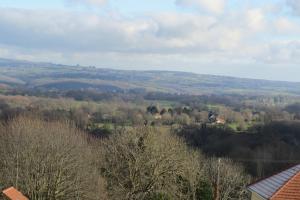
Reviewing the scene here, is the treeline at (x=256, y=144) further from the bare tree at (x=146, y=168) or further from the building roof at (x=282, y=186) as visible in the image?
the building roof at (x=282, y=186)

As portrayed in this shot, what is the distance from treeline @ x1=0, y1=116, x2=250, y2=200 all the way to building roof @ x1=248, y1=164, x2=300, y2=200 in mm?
8658

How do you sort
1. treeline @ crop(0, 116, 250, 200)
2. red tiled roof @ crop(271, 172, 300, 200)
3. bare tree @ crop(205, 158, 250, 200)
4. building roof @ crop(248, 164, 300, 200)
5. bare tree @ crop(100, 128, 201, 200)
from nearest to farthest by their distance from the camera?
red tiled roof @ crop(271, 172, 300, 200) < building roof @ crop(248, 164, 300, 200) < treeline @ crop(0, 116, 250, 200) < bare tree @ crop(100, 128, 201, 200) < bare tree @ crop(205, 158, 250, 200)

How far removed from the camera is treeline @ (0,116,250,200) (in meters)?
31.5

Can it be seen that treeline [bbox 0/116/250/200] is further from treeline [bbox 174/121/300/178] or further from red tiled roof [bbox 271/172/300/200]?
treeline [bbox 174/121/300/178]

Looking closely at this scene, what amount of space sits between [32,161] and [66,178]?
8.56ft

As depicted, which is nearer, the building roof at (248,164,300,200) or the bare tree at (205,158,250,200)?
the building roof at (248,164,300,200)

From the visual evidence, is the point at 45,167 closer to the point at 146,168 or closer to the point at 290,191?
the point at 146,168

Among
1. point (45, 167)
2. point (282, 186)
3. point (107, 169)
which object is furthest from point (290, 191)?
point (107, 169)

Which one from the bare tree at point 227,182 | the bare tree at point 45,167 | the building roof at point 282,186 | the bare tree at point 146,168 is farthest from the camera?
the bare tree at point 227,182

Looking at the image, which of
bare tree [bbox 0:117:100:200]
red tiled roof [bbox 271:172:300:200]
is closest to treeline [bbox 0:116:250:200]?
bare tree [bbox 0:117:100:200]

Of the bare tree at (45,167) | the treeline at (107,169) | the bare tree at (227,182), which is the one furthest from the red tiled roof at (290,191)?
the bare tree at (227,182)

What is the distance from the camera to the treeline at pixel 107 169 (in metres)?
31.5

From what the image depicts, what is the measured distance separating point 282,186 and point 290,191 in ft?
1.38

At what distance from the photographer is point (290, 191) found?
855 inches
